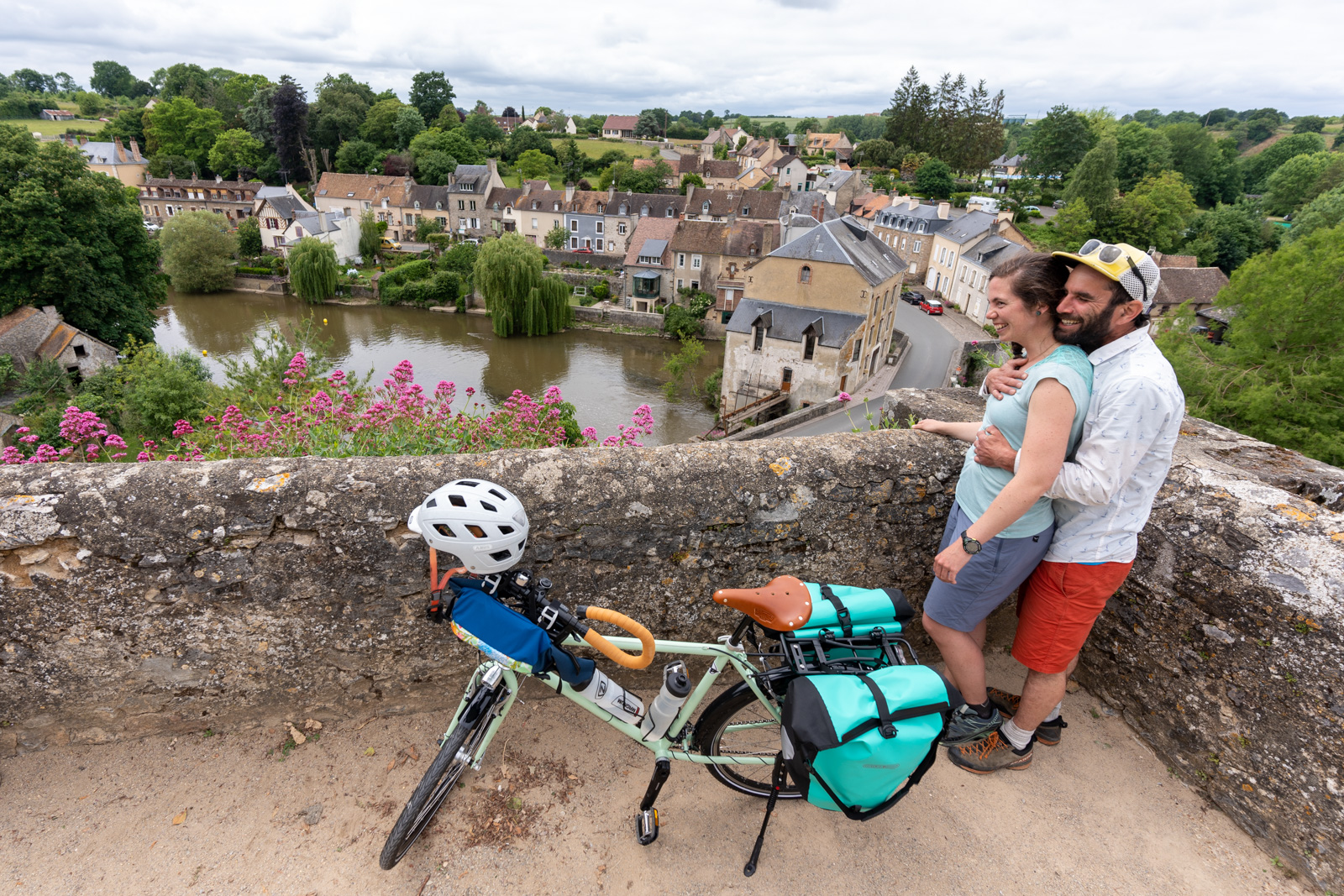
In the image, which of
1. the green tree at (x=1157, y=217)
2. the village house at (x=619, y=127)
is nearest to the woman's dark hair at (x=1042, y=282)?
the green tree at (x=1157, y=217)

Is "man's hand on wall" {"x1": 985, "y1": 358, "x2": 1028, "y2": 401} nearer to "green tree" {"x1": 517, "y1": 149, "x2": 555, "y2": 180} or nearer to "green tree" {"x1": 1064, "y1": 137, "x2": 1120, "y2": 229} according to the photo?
"green tree" {"x1": 1064, "y1": 137, "x2": 1120, "y2": 229}

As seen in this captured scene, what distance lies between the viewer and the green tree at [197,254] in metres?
44.4

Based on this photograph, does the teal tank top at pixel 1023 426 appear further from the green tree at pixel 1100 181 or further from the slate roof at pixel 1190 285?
the green tree at pixel 1100 181

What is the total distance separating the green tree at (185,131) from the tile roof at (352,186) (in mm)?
33165

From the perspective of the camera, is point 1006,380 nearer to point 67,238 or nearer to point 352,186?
point 67,238

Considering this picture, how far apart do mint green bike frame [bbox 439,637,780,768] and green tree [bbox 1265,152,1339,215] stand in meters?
80.4

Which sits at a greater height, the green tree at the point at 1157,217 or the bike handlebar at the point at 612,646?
the green tree at the point at 1157,217

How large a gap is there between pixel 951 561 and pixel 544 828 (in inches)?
79.3

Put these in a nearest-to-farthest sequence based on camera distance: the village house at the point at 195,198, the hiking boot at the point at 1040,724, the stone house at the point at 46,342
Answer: the hiking boot at the point at 1040,724, the stone house at the point at 46,342, the village house at the point at 195,198

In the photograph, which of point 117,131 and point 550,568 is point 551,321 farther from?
point 117,131

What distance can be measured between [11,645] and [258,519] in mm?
1165

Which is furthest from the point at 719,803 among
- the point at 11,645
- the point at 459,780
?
the point at 11,645

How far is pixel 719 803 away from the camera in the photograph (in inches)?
115

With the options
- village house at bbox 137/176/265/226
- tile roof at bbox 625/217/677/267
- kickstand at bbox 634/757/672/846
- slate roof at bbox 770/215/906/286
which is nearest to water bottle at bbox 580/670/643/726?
kickstand at bbox 634/757/672/846
